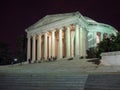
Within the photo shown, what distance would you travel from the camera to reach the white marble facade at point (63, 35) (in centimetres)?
6672

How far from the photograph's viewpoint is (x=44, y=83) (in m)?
25.2

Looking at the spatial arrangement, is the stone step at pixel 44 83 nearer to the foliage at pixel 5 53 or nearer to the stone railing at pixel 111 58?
the stone railing at pixel 111 58

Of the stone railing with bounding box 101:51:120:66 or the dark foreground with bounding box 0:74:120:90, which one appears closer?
the dark foreground with bounding box 0:74:120:90

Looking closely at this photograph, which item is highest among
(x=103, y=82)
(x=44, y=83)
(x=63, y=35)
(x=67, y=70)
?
(x=63, y=35)

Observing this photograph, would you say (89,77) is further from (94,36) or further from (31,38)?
(31,38)

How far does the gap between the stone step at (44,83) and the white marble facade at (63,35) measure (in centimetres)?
3796

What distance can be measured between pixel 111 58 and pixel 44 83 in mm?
11030

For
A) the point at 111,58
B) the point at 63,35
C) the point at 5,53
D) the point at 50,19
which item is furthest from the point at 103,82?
the point at 5,53

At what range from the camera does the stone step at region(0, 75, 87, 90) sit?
938 inches

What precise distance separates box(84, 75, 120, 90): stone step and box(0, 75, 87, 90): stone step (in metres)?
0.57

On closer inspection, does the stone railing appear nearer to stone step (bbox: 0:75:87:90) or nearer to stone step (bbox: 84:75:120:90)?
stone step (bbox: 0:75:87:90)

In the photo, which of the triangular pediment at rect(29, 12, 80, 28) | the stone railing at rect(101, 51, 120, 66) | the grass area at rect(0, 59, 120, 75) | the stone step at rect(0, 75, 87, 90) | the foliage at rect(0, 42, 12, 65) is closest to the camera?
the stone step at rect(0, 75, 87, 90)

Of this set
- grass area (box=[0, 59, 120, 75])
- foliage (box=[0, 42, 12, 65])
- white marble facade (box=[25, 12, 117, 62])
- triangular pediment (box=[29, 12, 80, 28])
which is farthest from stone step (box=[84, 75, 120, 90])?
foliage (box=[0, 42, 12, 65])

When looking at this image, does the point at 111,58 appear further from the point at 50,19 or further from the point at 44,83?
the point at 50,19
